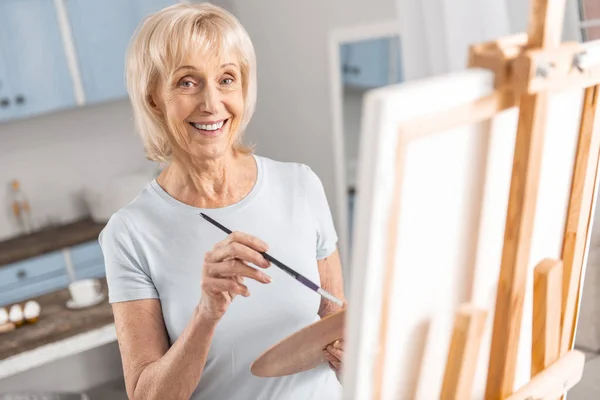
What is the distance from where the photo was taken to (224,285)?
90 centimetres

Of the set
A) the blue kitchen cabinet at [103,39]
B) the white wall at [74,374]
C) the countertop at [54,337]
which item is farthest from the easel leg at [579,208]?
the blue kitchen cabinet at [103,39]

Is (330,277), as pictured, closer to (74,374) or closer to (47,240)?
(74,374)

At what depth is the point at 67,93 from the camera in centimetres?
359

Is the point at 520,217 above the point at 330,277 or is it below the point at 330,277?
above

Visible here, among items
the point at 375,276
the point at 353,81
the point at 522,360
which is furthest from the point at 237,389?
the point at 353,81

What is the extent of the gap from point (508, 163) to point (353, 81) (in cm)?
301

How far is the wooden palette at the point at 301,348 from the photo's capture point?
3.00 ft

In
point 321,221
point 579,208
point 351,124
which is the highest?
point 579,208

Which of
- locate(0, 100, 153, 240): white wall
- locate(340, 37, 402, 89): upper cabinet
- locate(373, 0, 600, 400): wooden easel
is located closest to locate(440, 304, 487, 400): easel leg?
locate(373, 0, 600, 400): wooden easel

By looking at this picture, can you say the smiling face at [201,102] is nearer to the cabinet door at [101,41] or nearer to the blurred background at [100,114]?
the blurred background at [100,114]

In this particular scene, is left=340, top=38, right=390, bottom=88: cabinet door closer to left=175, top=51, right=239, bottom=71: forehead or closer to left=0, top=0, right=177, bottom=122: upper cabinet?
left=0, top=0, right=177, bottom=122: upper cabinet

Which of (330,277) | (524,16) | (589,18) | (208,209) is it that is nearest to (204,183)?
(208,209)

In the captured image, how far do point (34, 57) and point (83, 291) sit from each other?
1.72 metres

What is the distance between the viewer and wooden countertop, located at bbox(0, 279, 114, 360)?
203 cm
